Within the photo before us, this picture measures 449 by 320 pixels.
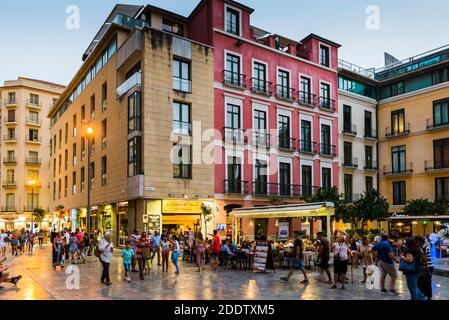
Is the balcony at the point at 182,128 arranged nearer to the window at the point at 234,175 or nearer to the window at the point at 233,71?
the window at the point at 234,175

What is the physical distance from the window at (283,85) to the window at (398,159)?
43.3 ft

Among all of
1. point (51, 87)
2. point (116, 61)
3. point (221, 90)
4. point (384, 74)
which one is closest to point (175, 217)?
point (221, 90)

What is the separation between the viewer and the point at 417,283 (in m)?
10.8

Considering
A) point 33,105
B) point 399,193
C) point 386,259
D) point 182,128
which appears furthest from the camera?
point 33,105

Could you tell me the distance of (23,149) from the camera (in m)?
66.9

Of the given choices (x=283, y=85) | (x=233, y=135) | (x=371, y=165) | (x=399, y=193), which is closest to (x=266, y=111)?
(x=283, y=85)

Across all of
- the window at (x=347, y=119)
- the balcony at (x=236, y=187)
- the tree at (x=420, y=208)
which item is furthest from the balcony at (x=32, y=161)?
the tree at (x=420, y=208)

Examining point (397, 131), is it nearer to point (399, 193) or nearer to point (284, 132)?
point (399, 193)

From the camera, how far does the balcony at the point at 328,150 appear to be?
1538 inches

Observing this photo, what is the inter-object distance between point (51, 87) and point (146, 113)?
46471 mm

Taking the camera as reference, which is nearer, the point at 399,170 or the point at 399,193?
the point at 399,193

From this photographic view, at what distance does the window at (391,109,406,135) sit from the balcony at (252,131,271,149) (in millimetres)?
15244

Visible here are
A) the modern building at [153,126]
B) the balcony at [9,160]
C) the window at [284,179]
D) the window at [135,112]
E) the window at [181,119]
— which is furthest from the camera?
the balcony at [9,160]

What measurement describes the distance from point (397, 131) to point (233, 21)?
1960 centimetres
